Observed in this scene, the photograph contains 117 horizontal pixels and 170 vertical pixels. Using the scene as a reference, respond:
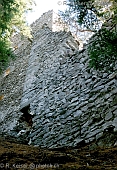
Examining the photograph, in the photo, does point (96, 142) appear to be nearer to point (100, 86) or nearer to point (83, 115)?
point (83, 115)

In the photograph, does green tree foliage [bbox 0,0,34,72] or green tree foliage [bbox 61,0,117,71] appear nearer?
green tree foliage [bbox 61,0,117,71]

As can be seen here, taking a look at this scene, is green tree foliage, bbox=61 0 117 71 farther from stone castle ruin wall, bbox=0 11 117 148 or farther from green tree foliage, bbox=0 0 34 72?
green tree foliage, bbox=0 0 34 72

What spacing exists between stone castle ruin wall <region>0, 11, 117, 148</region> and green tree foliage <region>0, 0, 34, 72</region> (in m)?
1.44

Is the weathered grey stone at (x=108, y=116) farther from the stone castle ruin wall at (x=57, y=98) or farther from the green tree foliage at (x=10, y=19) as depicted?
the green tree foliage at (x=10, y=19)

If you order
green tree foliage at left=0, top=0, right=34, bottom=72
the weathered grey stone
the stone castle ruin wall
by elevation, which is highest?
green tree foliage at left=0, top=0, right=34, bottom=72

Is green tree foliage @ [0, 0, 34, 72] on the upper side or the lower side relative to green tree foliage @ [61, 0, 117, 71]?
upper

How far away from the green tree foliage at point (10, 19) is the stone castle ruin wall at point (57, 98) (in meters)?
1.44

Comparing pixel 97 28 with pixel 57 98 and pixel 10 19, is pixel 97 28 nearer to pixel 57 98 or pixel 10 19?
pixel 57 98

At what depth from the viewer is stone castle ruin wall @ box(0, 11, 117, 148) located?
5730 millimetres

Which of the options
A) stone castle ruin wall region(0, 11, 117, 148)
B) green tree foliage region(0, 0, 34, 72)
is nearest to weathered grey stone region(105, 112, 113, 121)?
stone castle ruin wall region(0, 11, 117, 148)

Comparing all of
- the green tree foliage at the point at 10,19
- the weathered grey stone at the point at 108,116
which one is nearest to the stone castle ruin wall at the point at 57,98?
the weathered grey stone at the point at 108,116

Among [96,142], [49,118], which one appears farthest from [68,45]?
[96,142]

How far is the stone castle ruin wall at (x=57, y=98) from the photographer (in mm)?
5730

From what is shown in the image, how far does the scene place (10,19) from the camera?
28.8ft
